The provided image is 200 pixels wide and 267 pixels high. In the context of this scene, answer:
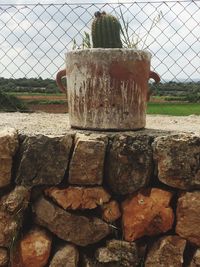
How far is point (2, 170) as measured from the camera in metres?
2.30

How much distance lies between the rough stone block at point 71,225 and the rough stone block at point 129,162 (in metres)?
0.20

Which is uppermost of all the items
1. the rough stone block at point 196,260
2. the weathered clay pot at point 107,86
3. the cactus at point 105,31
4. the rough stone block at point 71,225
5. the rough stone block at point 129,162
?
the cactus at point 105,31

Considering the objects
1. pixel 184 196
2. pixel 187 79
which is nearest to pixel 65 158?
pixel 184 196

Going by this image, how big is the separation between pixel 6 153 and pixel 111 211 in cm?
53

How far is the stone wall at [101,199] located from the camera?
7.43ft

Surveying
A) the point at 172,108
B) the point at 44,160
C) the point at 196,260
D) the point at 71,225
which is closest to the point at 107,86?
the point at 44,160

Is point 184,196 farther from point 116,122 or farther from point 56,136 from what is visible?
point 56,136

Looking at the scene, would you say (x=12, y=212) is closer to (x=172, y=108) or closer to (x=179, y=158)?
(x=179, y=158)

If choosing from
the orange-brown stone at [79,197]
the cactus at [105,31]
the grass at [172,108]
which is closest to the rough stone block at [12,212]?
the orange-brown stone at [79,197]

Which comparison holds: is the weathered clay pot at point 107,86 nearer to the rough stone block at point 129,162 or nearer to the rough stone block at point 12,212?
the rough stone block at point 129,162

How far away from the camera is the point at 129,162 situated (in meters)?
2.27

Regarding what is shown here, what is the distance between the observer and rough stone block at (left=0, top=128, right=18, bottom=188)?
2.28 m

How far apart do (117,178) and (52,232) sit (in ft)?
1.27

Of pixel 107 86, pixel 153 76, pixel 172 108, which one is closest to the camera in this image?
pixel 107 86
